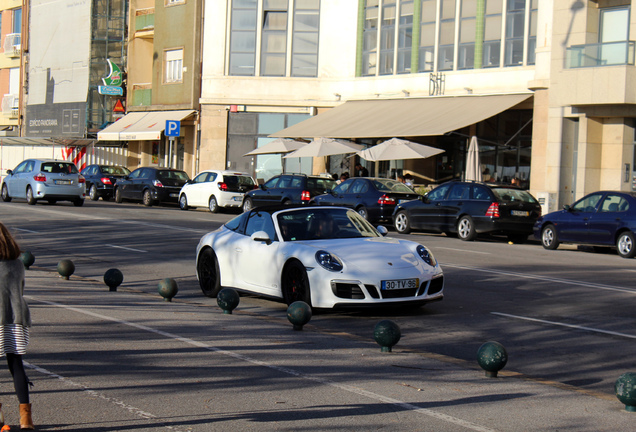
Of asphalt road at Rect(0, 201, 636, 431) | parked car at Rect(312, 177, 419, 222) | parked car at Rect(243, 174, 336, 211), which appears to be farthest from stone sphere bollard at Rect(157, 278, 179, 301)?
parked car at Rect(243, 174, 336, 211)

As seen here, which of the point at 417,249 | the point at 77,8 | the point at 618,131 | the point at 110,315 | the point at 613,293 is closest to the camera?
the point at 110,315

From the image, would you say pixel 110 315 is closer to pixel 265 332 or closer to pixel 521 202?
pixel 265 332

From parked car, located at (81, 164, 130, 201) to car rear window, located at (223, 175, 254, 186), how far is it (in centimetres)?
824

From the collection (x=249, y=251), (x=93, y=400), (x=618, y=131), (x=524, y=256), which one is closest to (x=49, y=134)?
(x=618, y=131)

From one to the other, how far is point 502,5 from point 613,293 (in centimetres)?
2149

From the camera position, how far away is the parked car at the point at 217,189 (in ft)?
103

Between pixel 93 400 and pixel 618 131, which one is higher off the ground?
pixel 618 131

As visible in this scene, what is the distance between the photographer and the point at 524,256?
58.6ft

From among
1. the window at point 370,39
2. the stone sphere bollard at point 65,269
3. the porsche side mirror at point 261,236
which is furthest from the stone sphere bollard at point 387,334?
the window at point 370,39

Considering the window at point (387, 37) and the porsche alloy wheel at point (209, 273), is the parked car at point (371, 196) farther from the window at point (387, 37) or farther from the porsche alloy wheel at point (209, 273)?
the porsche alloy wheel at point (209, 273)

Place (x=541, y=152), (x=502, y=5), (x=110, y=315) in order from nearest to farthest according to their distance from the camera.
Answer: (x=110, y=315) < (x=541, y=152) < (x=502, y=5)

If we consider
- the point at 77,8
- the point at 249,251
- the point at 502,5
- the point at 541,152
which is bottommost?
the point at 249,251

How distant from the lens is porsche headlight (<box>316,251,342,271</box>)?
998 cm

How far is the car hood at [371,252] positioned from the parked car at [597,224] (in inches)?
387
